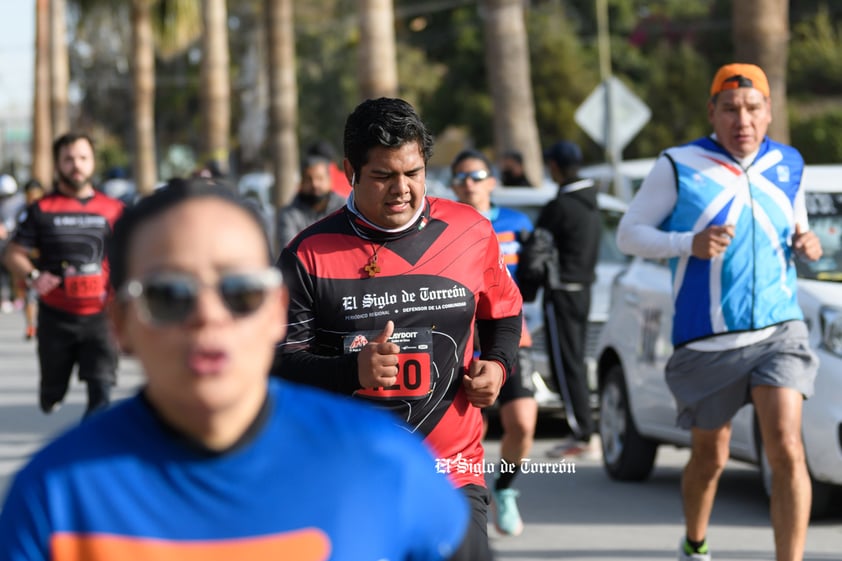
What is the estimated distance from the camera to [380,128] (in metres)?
5.11

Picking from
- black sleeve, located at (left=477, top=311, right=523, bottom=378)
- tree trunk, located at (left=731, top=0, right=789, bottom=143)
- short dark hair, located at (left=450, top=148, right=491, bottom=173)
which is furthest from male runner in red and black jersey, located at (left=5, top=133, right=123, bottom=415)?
black sleeve, located at (left=477, top=311, right=523, bottom=378)

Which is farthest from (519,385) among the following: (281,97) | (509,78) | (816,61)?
(816,61)

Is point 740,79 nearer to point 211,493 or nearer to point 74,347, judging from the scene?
point 211,493

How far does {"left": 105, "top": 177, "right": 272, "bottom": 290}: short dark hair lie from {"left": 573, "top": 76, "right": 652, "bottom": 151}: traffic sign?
64.2 ft

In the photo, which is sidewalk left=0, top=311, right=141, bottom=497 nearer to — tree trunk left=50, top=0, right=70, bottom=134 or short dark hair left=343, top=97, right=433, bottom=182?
short dark hair left=343, top=97, right=433, bottom=182

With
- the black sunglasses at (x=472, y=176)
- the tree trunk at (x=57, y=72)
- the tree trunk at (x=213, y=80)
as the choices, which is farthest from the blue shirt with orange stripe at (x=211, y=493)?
the tree trunk at (x=57, y=72)

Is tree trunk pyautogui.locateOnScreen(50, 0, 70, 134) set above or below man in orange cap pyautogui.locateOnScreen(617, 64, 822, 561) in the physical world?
Result: above

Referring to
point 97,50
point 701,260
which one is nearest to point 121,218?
point 701,260

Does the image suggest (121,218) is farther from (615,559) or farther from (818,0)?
(818,0)

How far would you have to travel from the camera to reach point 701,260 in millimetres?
6910

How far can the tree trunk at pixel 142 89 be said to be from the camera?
39938mm

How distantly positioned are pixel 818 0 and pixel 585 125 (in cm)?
4100

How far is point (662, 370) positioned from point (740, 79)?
116 inches

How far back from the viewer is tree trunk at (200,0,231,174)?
29.8m
